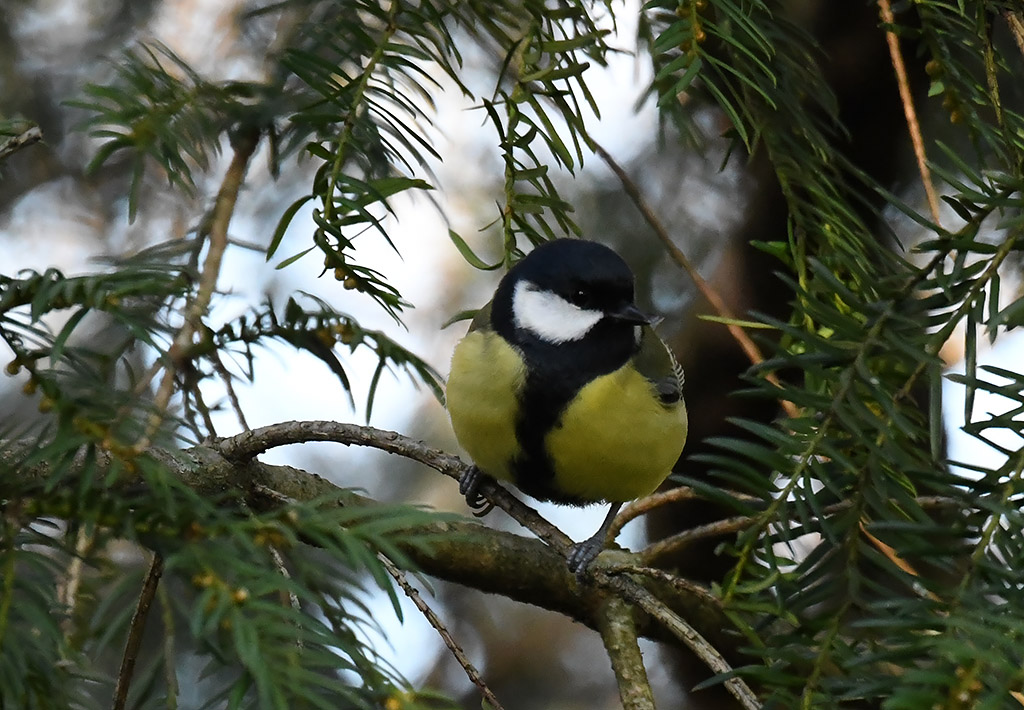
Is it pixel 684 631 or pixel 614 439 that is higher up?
pixel 614 439

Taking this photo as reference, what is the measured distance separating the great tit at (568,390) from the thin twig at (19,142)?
22.6 inches

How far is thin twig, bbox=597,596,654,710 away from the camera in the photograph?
2.66 feet

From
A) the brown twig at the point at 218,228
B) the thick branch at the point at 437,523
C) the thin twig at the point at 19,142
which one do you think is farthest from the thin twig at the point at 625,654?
the thin twig at the point at 19,142

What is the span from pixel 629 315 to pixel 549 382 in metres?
0.14

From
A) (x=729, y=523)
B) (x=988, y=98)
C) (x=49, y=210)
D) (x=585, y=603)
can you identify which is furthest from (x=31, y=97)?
(x=988, y=98)

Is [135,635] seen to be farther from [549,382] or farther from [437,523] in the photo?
[549,382]

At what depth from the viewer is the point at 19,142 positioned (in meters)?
0.57

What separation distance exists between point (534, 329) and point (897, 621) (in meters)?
0.78

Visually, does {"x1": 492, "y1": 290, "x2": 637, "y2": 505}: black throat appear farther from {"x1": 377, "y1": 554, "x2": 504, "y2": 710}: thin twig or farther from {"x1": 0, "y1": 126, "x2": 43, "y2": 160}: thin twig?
{"x1": 0, "y1": 126, "x2": 43, "y2": 160}: thin twig

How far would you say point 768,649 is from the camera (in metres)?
0.54

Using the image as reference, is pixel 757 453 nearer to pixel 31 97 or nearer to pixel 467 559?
pixel 467 559

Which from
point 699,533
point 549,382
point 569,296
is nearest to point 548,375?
point 549,382

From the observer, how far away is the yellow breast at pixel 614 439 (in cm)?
114

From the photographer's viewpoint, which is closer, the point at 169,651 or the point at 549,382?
the point at 169,651
